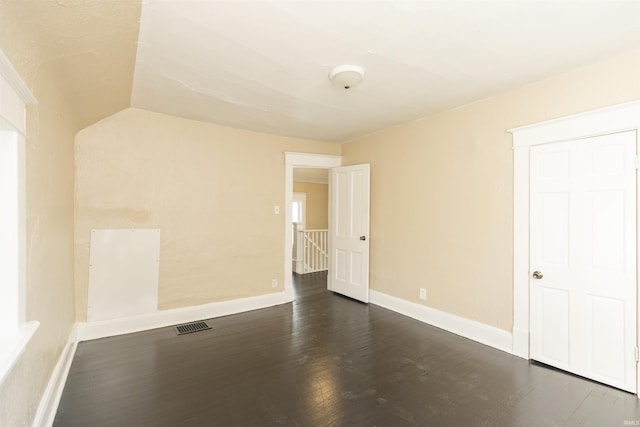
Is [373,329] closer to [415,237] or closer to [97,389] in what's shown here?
[415,237]

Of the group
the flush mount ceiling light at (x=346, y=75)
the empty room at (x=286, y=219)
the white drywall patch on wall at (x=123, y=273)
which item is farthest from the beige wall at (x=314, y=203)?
the flush mount ceiling light at (x=346, y=75)

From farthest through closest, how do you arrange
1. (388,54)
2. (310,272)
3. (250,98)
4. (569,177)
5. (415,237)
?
(310,272)
(415,237)
(250,98)
(569,177)
(388,54)

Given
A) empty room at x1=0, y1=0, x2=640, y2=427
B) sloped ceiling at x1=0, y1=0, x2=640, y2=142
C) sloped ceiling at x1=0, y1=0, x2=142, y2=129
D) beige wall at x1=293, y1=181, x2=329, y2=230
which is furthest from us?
beige wall at x1=293, y1=181, x2=329, y2=230

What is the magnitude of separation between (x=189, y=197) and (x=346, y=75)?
2419 mm

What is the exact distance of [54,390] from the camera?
6.88 ft

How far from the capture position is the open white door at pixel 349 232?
4379 millimetres

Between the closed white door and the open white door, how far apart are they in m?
2.09

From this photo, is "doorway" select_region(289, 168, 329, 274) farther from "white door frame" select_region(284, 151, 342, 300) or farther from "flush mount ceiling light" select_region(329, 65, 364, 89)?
"flush mount ceiling light" select_region(329, 65, 364, 89)

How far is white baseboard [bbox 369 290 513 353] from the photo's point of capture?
292cm

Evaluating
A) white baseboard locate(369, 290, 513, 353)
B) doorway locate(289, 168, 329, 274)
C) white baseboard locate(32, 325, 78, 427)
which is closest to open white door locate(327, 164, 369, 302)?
white baseboard locate(369, 290, 513, 353)

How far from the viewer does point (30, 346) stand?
1.62 metres

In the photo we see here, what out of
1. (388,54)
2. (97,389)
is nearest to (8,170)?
(97,389)

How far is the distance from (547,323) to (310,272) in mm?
4538

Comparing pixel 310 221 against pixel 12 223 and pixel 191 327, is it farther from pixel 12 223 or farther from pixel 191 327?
pixel 12 223
